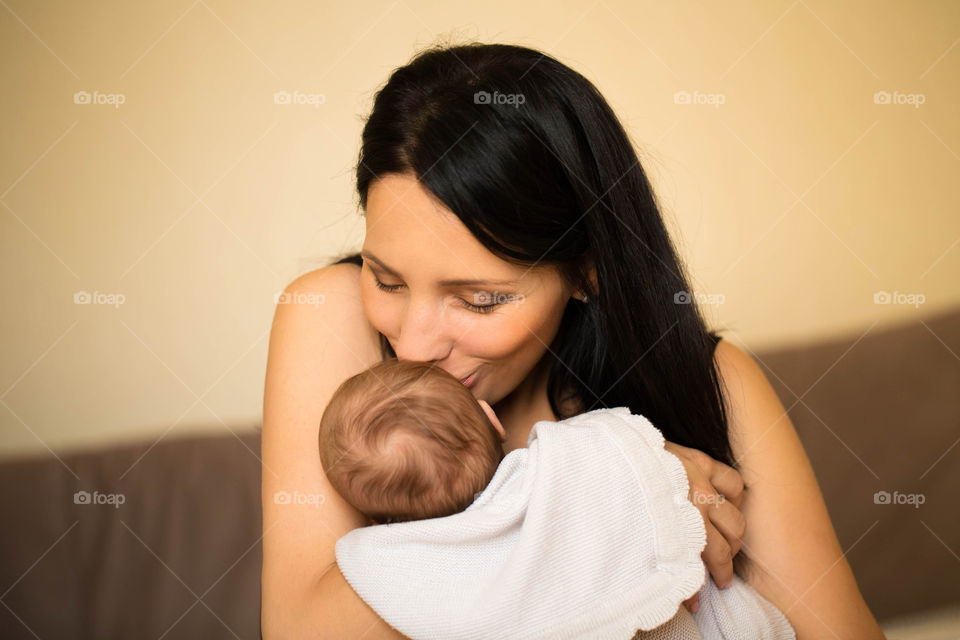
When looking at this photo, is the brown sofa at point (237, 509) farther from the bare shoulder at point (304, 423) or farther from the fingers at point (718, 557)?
the fingers at point (718, 557)

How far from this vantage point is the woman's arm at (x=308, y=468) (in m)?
1.25

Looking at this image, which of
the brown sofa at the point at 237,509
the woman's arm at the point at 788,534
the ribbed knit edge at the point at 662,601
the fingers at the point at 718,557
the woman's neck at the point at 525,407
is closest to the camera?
the ribbed knit edge at the point at 662,601

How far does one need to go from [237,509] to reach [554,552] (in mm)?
1285

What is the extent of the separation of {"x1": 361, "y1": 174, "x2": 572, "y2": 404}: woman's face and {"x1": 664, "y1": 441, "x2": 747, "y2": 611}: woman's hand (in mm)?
377

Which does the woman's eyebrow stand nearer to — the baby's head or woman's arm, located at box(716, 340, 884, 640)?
the baby's head

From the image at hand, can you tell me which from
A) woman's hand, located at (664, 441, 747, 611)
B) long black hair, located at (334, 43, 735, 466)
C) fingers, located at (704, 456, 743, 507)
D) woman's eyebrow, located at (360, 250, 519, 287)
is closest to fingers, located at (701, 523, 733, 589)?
woman's hand, located at (664, 441, 747, 611)

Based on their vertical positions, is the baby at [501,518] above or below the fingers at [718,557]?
above

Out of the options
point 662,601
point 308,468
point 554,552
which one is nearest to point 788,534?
point 662,601

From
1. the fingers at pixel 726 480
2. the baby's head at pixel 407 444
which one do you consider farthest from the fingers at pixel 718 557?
the baby's head at pixel 407 444

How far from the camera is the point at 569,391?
180 cm

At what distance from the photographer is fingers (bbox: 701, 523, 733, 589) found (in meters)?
1.38

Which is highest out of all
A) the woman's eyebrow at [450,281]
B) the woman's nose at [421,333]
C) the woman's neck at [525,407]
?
the woman's eyebrow at [450,281]

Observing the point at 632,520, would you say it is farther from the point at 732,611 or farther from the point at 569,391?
the point at 569,391

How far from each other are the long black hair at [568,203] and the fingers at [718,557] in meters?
0.28
